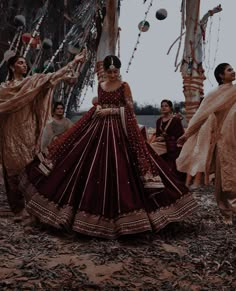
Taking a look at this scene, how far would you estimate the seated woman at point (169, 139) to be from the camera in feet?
19.5

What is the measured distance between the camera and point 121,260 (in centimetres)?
267

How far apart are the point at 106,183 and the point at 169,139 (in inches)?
113

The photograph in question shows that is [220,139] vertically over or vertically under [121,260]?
over

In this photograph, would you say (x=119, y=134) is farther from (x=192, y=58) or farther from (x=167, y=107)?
(x=192, y=58)

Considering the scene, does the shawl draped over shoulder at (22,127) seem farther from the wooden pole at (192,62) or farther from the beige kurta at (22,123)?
the wooden pole at (192,62)

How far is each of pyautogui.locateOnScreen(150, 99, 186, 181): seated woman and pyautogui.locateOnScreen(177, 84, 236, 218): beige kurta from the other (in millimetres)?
1900

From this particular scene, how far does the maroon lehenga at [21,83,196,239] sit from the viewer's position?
3.13 meters

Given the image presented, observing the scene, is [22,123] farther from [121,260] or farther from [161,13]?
[161,13]

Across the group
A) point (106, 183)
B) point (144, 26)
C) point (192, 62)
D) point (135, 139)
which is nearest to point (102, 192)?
point (106, 183)

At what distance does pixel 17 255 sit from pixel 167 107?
3864 millimetres

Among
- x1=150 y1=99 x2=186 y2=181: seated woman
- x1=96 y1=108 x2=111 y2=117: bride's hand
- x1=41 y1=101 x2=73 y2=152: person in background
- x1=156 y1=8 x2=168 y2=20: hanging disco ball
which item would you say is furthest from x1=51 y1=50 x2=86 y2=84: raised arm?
x1=156 y1=8 x2=168 y2=20: hanging disco ball

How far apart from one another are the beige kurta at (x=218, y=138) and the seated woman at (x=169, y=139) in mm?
1900

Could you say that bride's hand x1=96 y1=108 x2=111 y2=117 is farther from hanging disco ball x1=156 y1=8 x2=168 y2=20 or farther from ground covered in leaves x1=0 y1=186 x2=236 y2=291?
hanging disco ball x1=156 y1=8 x2=168 y2=20

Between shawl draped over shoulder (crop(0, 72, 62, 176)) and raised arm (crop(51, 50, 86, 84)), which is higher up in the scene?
raised arm (crop(51, 50, 86, 84))
